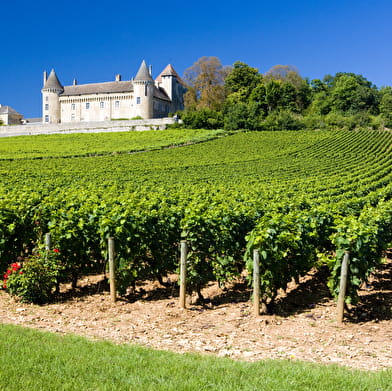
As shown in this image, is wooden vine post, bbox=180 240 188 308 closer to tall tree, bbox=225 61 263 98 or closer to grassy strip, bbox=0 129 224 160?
grassy strip, bbox=0 129 224 160

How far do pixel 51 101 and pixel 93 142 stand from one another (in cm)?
3263

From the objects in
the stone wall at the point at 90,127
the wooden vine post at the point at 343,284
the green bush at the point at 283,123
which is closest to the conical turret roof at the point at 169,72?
the stone wall at the point at 90,127

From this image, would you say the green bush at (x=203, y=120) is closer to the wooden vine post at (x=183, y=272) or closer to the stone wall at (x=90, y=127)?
the stone wall at (x=90, y=127)

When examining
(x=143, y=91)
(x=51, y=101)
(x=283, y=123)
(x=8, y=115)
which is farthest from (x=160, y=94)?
(x=8, y=115)

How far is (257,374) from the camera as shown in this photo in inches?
194

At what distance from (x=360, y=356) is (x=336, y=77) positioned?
10955 centimetres

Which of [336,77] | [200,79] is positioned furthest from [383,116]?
[200,79]

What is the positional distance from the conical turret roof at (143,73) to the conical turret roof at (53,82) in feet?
68.7

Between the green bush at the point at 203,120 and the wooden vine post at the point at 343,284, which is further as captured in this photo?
the green bush at the point at 203,120

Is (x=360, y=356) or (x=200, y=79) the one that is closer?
(x=360, y=356)

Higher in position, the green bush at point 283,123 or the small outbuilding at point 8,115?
the small outbuilding at point 8,115

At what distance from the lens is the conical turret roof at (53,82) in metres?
94.0

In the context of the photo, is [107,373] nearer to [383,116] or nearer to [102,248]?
[102,248]

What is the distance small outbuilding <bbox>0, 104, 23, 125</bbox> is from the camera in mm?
104312
